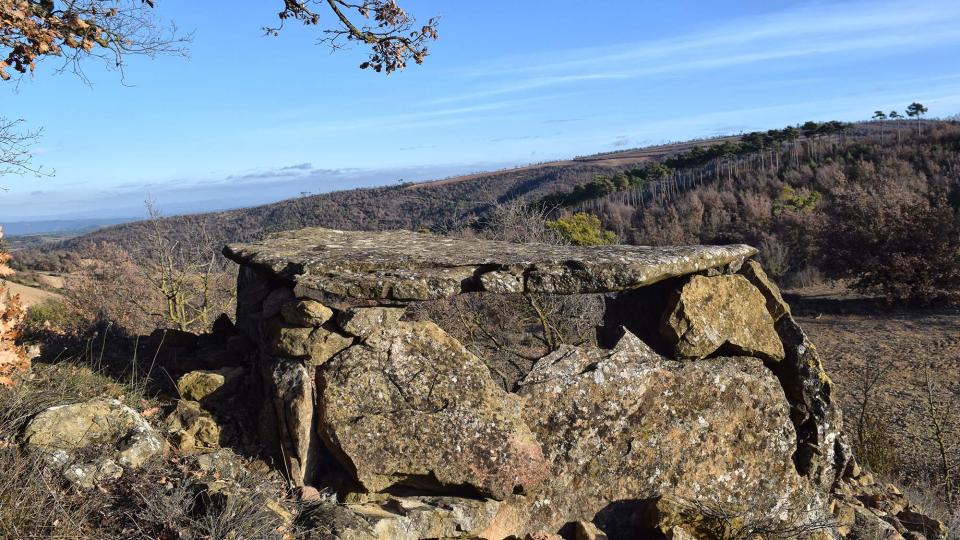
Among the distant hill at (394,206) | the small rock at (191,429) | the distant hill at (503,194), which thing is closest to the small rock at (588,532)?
the small rock at (191,429)

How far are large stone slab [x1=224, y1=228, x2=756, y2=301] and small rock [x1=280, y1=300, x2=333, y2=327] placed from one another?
105 mm

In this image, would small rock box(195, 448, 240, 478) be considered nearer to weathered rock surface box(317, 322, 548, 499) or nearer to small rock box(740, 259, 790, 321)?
weathered rock surface box(317, 322, 548, 499)

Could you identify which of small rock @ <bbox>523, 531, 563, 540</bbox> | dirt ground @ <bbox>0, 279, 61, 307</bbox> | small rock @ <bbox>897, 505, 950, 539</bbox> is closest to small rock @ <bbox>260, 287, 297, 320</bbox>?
small rock @ <bbox>523, 531, 563, 540</bbox>

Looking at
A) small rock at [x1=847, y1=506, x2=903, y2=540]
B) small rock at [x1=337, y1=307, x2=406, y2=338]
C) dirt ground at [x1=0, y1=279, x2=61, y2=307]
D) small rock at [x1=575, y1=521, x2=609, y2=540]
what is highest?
small rock at [x1=337, y1=307, x2=406, y2=338]

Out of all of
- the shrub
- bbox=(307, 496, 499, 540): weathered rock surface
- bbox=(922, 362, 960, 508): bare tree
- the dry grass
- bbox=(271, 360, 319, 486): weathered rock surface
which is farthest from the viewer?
the shrub

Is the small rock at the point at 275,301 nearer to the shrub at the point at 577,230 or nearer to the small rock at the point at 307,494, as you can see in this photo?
the small rock at the point at 307,494

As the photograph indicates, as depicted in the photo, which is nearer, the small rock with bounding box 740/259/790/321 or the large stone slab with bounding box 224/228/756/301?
the large stone slab with bounding box 224/228/756/301

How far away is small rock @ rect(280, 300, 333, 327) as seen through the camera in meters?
5.63

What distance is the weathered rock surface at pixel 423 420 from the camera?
531 centimetres

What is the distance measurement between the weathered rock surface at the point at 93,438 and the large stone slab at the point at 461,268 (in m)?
1.58

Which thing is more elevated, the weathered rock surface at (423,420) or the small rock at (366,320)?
the small rock at (366,320)

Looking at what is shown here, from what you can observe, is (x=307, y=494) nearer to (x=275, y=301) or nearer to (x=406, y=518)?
(x=406, y=518)

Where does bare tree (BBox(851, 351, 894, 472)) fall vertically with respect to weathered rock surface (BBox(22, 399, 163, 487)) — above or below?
below

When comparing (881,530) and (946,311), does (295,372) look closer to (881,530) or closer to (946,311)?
(881,530)
